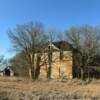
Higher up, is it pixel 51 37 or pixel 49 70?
pixel 51 37

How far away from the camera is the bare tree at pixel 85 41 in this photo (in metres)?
55.2

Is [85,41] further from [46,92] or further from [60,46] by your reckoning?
[46,92]

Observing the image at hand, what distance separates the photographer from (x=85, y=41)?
56625 millimetres

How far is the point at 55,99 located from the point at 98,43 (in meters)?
40.7

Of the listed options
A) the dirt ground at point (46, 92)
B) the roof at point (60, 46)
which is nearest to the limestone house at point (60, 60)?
the roof at point (60, 46)

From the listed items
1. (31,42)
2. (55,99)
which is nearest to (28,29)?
(31,42)

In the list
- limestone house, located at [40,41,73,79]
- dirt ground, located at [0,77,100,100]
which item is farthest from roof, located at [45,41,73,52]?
dirt ground, located at [0,77,100,100]

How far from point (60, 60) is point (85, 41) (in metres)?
6.66

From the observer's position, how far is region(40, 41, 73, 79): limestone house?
5584 centimetres

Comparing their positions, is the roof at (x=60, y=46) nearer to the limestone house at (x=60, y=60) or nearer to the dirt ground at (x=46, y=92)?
the limestone house at (x=60, y=60)

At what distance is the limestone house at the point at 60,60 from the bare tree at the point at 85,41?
1932 mm

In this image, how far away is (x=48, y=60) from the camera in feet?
181

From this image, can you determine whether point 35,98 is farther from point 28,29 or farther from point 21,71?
point 21,71

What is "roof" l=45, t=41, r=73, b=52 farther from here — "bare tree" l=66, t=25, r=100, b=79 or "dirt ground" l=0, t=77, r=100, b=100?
"dirt ground" l=0, t=77, r=100, b=100
